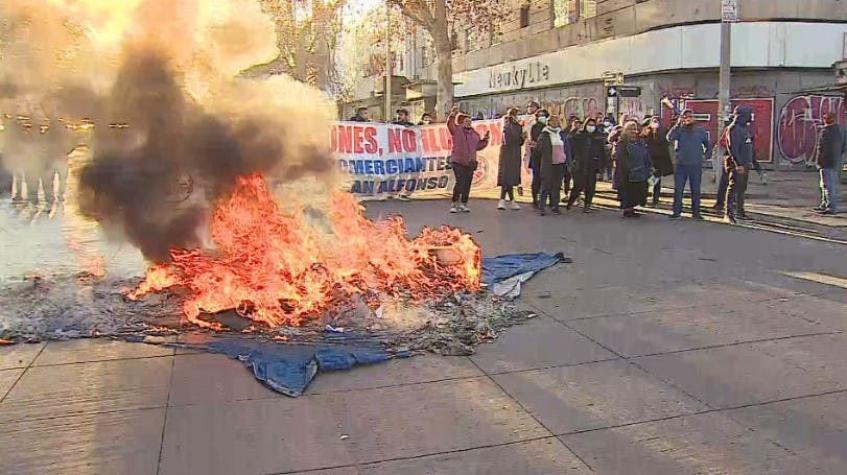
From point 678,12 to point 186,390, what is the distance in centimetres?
2064

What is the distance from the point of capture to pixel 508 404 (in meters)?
4.28

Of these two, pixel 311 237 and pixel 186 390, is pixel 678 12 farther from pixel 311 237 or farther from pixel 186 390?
pixel 186 390

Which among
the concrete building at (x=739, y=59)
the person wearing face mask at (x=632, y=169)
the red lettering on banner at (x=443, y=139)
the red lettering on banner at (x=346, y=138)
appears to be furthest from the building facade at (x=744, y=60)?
the red lettering on banner at (x=346, y=138)

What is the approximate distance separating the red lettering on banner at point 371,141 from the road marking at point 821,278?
30.3 feet

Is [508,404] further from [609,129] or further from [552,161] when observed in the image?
[609,129]

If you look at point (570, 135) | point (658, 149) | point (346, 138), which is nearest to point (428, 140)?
point (346, 138)

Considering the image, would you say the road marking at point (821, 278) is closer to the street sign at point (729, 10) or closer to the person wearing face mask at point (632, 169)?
the person wearing face mask at point (632, 169)

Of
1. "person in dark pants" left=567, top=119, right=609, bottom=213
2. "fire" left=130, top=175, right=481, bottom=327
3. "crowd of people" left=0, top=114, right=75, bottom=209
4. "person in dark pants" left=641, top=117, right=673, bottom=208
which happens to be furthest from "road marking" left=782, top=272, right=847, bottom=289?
"crowd of people" left=0, top=114, right=75, bottom=209

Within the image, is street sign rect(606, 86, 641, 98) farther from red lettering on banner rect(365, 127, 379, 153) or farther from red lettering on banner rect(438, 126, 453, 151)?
red lettering on banner rect(365, 127, 379, 153)

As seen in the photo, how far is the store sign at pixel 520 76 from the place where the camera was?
28.3 meters

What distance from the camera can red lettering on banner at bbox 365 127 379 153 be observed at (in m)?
15.5

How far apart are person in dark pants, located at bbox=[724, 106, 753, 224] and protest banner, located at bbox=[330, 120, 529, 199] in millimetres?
4966

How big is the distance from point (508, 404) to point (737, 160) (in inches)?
330

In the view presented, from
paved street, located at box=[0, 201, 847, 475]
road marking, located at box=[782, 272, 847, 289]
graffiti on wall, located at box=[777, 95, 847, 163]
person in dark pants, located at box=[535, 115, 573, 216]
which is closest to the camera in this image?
paved street, located at box=[0, 201, 847, 475]
